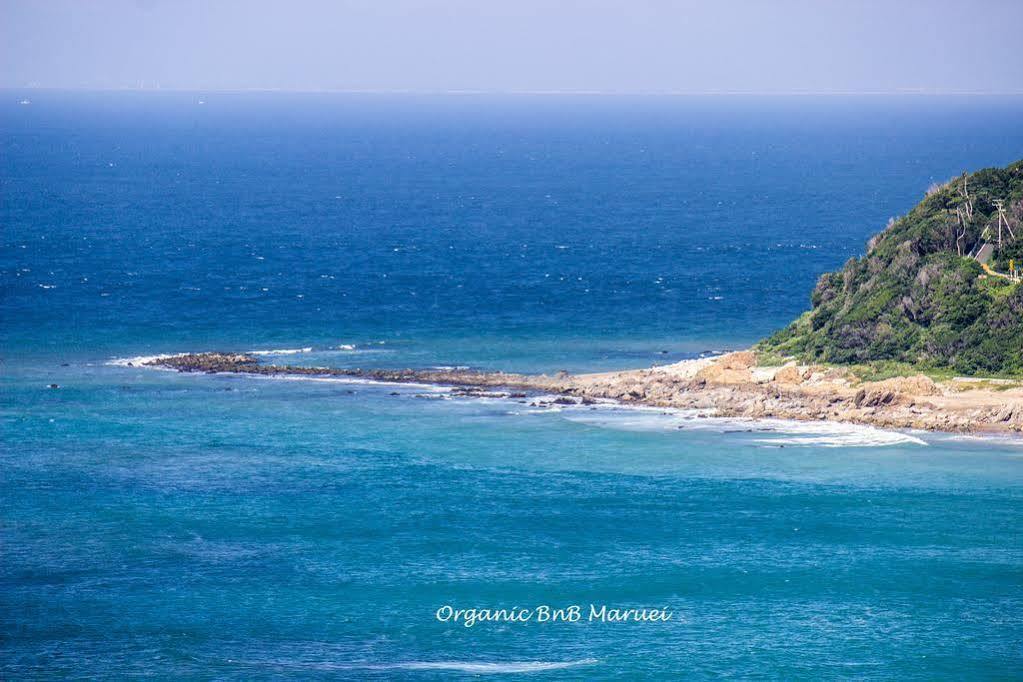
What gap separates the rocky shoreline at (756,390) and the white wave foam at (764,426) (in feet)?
3.08

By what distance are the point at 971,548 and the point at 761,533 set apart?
8189 mm

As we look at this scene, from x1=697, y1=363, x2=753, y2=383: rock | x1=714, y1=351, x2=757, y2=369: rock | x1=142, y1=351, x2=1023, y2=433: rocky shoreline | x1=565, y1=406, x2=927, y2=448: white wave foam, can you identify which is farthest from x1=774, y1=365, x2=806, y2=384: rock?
x1=565, y1=406, x2=927, y2=448: white wave foam

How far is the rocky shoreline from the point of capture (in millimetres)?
75375

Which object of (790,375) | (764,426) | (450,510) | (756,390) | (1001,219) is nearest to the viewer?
(450,510)

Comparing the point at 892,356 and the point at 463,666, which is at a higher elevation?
the point at 892,356

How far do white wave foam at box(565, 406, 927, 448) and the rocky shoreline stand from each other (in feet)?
3.08

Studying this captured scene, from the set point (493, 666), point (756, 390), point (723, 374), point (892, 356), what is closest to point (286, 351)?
point (723, 374)

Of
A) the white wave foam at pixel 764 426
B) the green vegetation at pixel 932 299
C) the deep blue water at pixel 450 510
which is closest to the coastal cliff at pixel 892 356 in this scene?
the green vegetation at pixel 932 299

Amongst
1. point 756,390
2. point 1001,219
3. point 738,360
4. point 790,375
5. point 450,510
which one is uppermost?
point 1001,219

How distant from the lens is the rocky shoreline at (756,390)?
247 ft

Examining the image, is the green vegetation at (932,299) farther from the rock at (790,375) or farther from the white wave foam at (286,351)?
the white wave foam at (286,351)

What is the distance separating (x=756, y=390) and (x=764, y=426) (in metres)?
5.06

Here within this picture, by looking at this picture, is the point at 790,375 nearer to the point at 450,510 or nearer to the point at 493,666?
the point at 450,510

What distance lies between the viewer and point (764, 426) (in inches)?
3004
